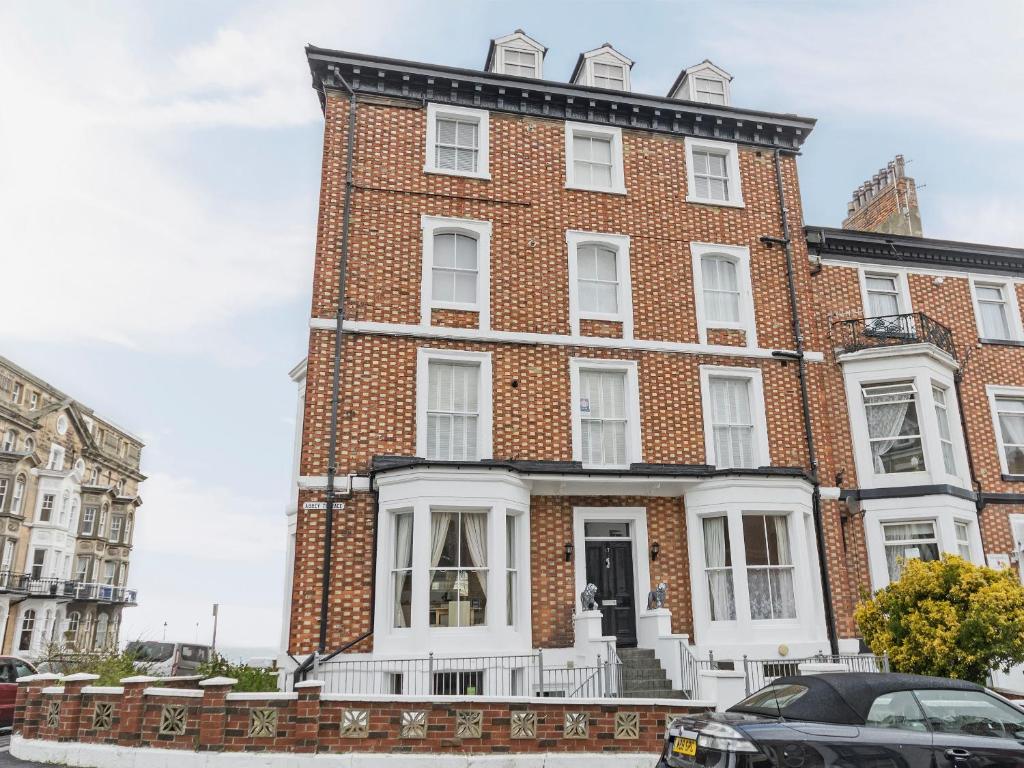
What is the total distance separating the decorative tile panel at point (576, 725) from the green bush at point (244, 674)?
19.8ft

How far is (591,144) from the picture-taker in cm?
1841

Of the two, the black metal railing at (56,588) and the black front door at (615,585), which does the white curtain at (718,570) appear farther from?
the black metal railing at (56,588)

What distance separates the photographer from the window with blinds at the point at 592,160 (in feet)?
59.3

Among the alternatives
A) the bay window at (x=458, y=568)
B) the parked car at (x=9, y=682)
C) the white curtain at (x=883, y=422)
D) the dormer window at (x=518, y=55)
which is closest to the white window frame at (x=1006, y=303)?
the white curtain at (x=883, y=422)

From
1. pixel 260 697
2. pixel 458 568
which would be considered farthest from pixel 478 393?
pixel 260 697

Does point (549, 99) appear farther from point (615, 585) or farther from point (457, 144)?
Result: point (615, 585)

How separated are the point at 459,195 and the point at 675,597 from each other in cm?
962

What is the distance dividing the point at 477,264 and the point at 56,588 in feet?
133

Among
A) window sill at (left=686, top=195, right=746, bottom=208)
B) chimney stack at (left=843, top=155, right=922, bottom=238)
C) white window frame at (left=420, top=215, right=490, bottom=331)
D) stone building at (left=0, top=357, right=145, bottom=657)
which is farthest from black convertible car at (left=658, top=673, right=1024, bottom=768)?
stone building at (left=0, top=357, right=145, bottom=657)

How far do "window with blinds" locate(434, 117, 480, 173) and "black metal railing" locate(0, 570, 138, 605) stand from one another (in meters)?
37.9

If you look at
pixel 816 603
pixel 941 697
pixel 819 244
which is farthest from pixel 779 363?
pixel 941 697

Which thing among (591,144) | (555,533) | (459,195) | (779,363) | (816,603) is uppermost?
(591,144)

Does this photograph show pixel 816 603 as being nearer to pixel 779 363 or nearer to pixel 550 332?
pixel 779 363

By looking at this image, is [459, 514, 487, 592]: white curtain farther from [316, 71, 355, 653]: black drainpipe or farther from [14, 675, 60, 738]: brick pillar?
[14, 675, 60, 738]: brick pillar
